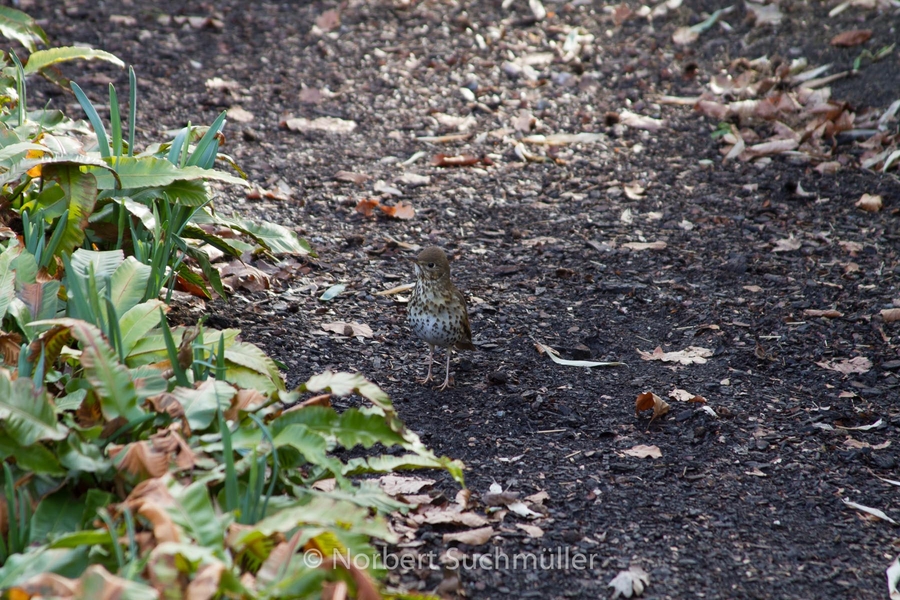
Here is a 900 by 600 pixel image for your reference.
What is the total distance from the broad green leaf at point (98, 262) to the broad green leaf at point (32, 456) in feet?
3.08

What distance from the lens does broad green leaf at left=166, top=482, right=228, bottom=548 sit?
90.3 inches

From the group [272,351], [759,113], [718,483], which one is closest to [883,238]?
[759,113]

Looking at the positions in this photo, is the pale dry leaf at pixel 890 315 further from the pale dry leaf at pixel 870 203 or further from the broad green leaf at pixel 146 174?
the broad green leaf at pixel 146 174

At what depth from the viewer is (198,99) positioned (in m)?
7.09

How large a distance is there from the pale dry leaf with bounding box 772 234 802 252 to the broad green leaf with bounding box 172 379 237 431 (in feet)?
13.3

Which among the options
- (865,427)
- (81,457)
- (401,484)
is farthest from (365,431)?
(865,427)

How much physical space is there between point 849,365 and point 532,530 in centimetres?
227

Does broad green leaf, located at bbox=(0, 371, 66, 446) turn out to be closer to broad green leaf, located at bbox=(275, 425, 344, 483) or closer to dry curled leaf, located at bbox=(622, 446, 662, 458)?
broad green leaf, located at bbox=(275, 425, 344, 483)

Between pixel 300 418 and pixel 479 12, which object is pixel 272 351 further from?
pixel 479 12

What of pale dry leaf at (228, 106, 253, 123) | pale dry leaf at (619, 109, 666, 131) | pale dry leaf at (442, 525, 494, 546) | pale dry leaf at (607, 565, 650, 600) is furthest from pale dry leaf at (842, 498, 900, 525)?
pale dry leaf at (228, 106, 253, 123)

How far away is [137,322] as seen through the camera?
3.26 metres

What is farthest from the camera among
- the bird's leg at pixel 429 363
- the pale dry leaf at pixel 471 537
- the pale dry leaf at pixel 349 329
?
the pale dry leaf at pixel 349 329

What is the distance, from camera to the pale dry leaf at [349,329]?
458cm

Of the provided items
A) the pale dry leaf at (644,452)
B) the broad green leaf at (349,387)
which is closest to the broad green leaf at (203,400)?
the broad green leaf at (349,387)
